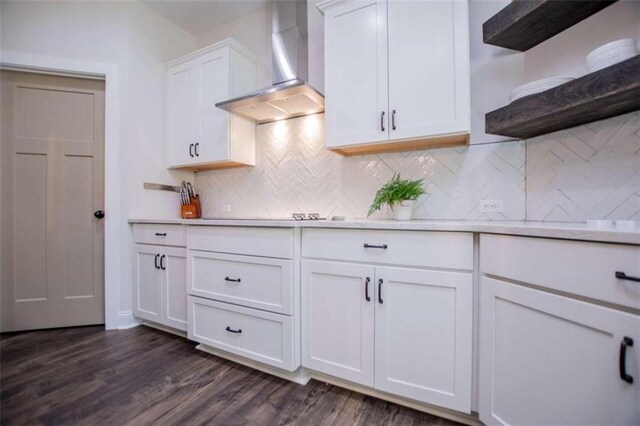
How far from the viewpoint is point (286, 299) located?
1513mm

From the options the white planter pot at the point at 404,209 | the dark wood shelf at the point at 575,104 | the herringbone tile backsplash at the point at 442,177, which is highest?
the dark wood shelf at the point at 575,104

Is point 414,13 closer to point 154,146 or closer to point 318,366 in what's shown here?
point 318,366

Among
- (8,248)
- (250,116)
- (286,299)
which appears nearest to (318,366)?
(286,299)

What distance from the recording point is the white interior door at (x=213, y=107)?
2283 mm

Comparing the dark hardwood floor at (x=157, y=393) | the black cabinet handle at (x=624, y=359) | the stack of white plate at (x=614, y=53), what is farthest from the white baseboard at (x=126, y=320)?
the stack of white plate at (x=614, y=53)

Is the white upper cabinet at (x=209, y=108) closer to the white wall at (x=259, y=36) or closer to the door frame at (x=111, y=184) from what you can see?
the white wall at (x=259, y=36)

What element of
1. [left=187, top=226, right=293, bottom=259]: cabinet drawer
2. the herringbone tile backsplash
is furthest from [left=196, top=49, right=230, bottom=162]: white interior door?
[left=187, top=226, right=293, bottom=259]: cabinet drawer

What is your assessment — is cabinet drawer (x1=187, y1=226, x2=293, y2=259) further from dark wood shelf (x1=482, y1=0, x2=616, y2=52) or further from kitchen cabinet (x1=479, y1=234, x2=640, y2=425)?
dark wood shelf (x1=482, y1=0, x2=616, y2=52)

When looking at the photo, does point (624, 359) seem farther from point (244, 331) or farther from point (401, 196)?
point (244, 331)

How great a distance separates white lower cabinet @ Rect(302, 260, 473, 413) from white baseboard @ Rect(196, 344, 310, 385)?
0.36 feet

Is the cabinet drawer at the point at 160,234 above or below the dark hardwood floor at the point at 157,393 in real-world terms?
above

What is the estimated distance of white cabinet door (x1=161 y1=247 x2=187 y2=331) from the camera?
6.71ft

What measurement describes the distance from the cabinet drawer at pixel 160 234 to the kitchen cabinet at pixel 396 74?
1.28 meters

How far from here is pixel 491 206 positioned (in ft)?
5.40
